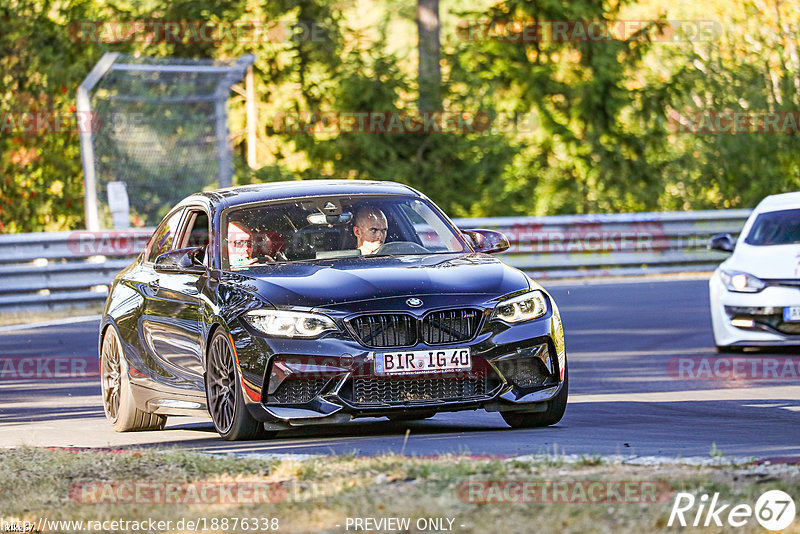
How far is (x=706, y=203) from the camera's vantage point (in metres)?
34.0

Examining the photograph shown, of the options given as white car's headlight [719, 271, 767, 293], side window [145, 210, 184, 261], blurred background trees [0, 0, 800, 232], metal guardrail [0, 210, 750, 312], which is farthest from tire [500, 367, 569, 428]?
blurred background trees [0, 0, 800, 232]

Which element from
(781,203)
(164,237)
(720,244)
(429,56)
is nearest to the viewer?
(164,237)

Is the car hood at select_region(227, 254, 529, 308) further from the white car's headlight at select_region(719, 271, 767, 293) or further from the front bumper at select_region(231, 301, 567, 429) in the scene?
the white car's headlight at select_region(719, 271, 767, 293)

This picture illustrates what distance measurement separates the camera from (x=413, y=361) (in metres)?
8.91

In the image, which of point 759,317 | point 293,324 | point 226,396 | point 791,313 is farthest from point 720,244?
point 293,324

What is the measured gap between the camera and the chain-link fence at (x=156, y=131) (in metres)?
23.3

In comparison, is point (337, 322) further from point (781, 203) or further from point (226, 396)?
point (781, 203)

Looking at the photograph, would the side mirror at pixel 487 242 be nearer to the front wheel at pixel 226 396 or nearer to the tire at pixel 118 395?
the front wheel at pixel 226 396

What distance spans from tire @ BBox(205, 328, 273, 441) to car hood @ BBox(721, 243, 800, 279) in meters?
6.72

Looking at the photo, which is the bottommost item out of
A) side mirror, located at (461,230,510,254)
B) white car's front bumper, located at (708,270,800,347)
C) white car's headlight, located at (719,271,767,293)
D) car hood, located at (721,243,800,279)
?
white car's front bumper, located at (708,270,800,347)

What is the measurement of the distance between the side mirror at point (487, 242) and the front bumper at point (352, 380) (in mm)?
1435

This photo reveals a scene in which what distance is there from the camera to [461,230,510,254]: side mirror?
10555mm

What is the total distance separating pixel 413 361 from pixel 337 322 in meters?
0.45

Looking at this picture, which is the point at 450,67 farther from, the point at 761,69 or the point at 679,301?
the point at 679,301
